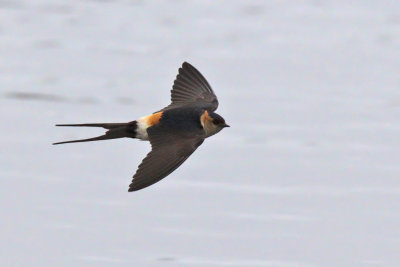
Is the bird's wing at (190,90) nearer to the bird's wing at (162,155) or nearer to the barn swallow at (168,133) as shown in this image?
the barn swallow at (168,133)

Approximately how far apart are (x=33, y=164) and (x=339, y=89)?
267 centimetres

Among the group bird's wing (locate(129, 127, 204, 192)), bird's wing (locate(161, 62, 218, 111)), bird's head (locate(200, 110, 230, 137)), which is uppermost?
bird's wing (locate(161, 62, 218, 111))

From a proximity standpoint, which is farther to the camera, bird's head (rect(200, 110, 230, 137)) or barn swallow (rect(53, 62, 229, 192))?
bird's head (rect(200, 110, 230, 137))

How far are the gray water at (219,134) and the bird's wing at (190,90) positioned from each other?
0.77 m

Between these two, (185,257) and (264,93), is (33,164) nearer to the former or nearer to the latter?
(185,257)

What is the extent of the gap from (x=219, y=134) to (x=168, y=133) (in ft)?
9.47

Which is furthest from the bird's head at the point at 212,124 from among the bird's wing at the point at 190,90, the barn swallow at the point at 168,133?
the bird's wing at the point at 190,90

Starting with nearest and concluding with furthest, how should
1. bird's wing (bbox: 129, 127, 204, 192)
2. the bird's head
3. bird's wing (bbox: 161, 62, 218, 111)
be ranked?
bird's wing (bbox: 129, 127, 204, 192), the bird's head, bird's wing (bbox: 161, 62, 218, 111)

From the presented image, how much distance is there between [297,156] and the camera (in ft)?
26.5

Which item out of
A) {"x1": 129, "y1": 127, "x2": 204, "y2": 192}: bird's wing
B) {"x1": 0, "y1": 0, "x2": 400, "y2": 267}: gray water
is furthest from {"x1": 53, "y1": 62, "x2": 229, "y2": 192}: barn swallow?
{"x1": 0, "y1": 0, "x2": 400, "y2": 267}: gray water

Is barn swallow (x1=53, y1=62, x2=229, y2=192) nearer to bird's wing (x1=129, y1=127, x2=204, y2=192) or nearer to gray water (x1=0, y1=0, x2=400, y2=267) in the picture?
bird's wing (x1=129, y1=127, x2=204, y2=192)

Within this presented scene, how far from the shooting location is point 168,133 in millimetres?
5773

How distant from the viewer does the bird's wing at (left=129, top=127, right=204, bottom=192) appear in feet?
17.7

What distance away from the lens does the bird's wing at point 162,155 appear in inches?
213
